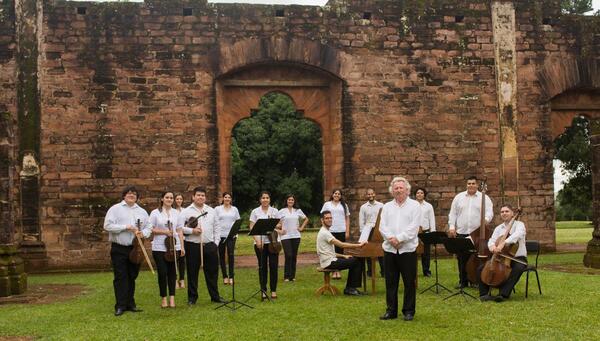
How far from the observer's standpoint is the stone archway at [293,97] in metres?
15.3

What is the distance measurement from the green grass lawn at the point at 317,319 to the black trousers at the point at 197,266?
19cm

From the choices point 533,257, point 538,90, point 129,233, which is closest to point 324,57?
point 538,90

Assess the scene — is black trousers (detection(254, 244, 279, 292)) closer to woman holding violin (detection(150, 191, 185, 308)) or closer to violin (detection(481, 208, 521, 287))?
woman holding violin (detection(150, 191, 185, 308))

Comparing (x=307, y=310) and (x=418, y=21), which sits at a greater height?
(x=418, y=21)

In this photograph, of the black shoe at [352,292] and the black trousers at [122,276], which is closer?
the black trousers at [122,276]

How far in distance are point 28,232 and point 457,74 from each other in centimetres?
1024

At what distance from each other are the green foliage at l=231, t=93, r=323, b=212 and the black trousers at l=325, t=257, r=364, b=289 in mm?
23708

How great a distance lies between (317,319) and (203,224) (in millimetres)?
2367

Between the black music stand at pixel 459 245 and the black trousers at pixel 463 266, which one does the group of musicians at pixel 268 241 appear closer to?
the black trousers at pixel 463 266

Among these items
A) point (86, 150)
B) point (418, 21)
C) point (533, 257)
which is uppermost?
point (418, 21)

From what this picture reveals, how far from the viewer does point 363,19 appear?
15578 millimetres

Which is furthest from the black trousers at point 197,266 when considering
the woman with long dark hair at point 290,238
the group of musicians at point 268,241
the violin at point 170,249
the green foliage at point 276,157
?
the green foliage at point 276,157

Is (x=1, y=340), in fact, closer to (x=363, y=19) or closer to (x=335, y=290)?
(x=335, y=290)

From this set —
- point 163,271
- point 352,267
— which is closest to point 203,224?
point 163,271
